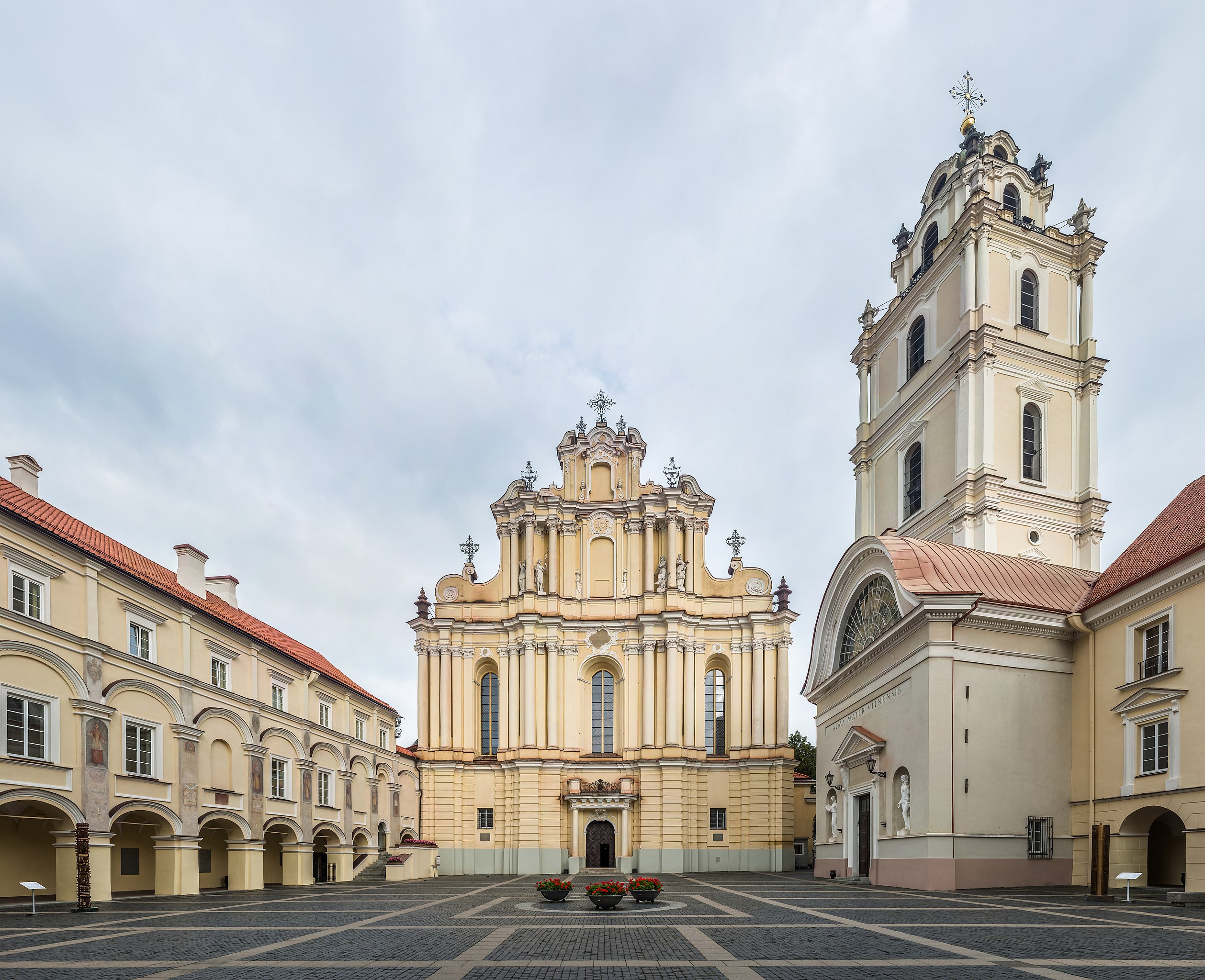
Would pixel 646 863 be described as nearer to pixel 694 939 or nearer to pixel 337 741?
pixel 337 741

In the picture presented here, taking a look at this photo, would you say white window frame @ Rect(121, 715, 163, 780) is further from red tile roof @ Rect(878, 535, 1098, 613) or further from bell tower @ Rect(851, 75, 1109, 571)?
bell tower @ Rect(851, 75, 1109, 571)

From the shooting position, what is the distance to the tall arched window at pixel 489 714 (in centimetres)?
4816

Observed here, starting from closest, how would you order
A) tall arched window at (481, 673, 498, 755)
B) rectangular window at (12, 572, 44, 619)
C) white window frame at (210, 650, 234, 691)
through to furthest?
1. rectangular window at (12, 572, 44, 619)
2. white window frame at (210, 650, 234, 691)
3. tall arched window at (481, 673, 498, 755)

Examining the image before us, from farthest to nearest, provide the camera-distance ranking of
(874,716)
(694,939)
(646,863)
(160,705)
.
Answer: (646,863) → (874,716) → (160,705) → (694,939)

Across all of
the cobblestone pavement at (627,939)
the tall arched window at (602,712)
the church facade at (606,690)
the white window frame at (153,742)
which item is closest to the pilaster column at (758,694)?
the church facade at (606,690)

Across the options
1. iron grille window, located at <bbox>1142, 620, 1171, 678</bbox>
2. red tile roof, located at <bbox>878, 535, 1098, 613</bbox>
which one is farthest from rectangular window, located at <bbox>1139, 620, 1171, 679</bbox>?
red tile roof, located at <bbox>878, 535, 1098, 613</bbox>

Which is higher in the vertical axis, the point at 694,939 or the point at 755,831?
the point at 694,939

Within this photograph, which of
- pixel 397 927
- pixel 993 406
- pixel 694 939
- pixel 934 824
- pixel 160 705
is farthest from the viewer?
pixel 993 406

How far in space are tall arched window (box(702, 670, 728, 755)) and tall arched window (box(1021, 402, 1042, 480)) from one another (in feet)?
62.2

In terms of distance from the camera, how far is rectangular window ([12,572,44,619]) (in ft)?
71.7

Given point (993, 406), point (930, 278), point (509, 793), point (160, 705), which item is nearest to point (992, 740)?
point (993, 406)

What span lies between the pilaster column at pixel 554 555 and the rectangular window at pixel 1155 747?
29.2 m

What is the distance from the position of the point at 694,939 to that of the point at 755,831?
3286 centimetres

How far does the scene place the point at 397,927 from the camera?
17.2m
